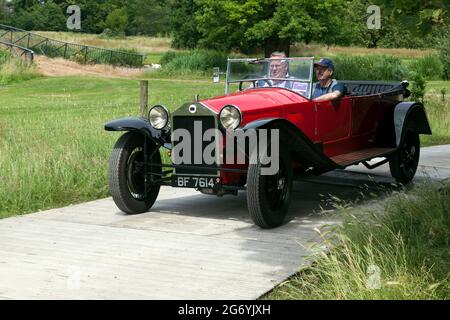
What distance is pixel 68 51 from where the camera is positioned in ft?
143

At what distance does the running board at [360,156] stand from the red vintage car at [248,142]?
1cm

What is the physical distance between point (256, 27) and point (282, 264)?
38.7 m

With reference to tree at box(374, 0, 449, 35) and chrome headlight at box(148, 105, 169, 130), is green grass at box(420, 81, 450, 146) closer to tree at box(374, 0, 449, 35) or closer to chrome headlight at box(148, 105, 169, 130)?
chrome headlight at box(148, 105, 169, 130)

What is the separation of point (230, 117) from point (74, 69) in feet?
109

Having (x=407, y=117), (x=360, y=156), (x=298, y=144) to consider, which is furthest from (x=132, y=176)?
(x=407, y=117)

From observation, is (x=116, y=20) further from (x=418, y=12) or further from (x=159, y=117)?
(x=418, y=12)

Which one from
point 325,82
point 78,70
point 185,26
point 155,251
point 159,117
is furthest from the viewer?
point 185,26

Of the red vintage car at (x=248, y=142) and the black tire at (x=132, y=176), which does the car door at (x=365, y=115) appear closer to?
the red vintage car at (x=248, y=142)

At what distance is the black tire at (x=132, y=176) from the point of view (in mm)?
7871

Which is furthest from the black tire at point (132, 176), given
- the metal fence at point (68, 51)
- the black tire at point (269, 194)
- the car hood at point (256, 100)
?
the metal fence at point (68, 51)

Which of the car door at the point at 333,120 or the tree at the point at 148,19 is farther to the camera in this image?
the tree at the point at 148,19

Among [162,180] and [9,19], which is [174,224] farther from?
[9,19]

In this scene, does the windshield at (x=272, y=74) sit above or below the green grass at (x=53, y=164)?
above

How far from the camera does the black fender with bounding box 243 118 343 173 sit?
7.30 meters
